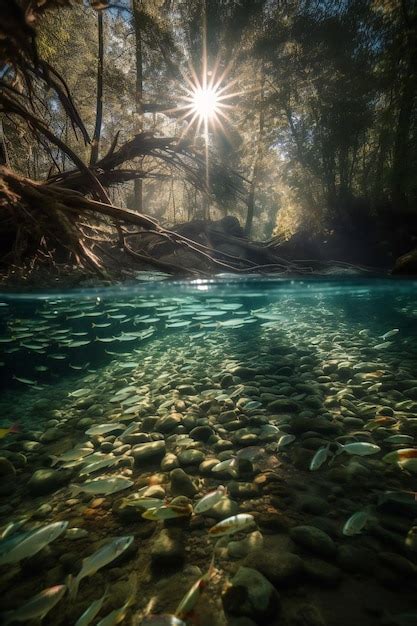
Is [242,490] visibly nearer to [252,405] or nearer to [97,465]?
[97,465]

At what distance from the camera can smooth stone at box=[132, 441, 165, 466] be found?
7.95 feet

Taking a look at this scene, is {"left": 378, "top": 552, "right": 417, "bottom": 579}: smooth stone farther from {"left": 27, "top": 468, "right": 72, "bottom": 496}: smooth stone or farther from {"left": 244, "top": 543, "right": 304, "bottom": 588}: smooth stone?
{"left": 27, "top": 468, "right": 72, "bottom": 496}: smooth stone

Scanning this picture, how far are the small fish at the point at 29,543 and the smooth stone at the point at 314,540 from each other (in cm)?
110

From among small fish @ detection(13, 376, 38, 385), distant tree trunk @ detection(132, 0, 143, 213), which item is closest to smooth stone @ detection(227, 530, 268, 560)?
small fish @ detection(13, 376, 38, 385)

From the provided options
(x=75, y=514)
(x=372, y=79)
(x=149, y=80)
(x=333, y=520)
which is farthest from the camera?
(x=149, y=80)

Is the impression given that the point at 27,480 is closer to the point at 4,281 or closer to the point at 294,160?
the point at 4,281

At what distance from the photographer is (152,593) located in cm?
136

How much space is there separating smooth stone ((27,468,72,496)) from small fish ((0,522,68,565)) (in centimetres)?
99

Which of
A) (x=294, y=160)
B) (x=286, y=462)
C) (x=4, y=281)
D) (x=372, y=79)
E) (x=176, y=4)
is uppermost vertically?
(x=176, y=4)

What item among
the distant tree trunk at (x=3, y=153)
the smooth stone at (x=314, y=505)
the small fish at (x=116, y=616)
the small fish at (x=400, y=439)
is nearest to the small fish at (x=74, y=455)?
the small fish at (x=116, y=616)

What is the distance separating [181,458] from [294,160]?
2159 centimetres

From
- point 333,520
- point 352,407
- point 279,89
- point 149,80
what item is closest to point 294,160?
point 279,89

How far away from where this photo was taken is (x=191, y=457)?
7.74ft

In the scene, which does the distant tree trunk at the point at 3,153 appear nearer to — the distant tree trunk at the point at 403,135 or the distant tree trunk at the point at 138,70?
the distant tree trunk at the point at 138,70
